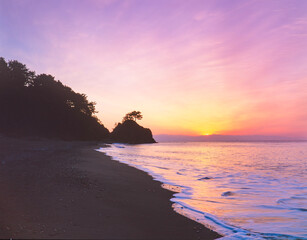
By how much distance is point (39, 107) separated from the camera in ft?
275

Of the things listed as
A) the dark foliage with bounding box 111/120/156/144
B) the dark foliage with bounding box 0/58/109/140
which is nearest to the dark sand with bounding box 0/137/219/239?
the dark foliage with bounding box 0/58/109/140

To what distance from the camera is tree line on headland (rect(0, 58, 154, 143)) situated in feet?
242

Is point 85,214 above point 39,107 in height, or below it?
below

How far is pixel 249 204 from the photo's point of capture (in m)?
9.09

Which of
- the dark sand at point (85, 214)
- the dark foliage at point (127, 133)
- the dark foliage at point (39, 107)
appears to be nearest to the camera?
the dark sand at point (85, 214)

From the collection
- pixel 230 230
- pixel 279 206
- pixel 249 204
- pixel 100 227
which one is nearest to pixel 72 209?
pixel 100 227

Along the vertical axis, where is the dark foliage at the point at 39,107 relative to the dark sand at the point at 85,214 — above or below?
above

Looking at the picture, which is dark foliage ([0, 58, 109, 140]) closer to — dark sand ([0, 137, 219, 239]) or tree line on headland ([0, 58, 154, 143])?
tree line on headland ([0, 58, 154, 143])

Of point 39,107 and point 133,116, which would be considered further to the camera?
point 133,116

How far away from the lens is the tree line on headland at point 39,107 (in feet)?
242

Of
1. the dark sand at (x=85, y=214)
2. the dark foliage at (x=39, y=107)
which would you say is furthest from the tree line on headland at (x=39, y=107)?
the dark sand at (x=85, y=214)

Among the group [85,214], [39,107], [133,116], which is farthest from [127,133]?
[85,214]

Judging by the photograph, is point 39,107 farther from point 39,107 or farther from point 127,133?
point 127,133

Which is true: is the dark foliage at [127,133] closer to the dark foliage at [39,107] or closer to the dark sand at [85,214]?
the dark foliage at [39,107]
